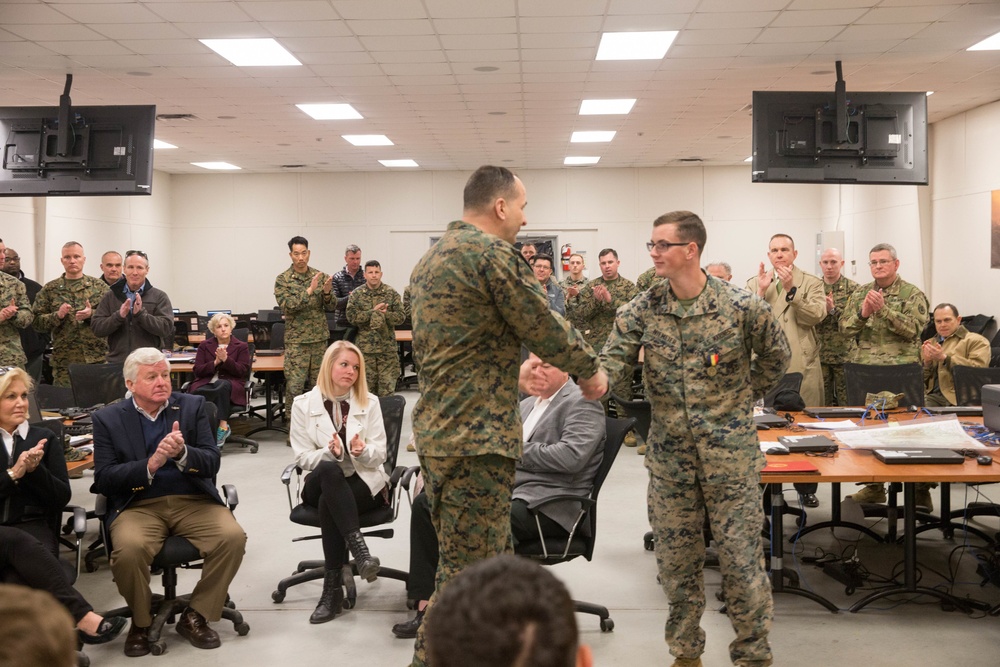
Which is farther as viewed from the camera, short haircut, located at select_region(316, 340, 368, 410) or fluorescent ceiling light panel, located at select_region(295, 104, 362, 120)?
fluorescent ceiling light panel, located at select_region(295, 104, 362, 120)

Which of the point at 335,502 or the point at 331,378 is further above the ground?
the point at 331,378

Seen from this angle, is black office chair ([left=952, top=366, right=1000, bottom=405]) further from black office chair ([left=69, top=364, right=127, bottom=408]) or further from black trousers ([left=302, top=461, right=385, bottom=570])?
black office chair ([left=69, top=364, right=127, bottom=408])

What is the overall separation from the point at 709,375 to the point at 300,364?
19.4 ft

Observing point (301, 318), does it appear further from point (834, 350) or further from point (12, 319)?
point (834, 350)

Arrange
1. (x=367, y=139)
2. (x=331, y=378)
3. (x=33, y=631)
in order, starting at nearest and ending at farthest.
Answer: (x=33, y=631)
(x=331, y=378)
(x=367, y=139)

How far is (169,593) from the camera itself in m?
4.01

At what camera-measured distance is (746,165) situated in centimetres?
1552

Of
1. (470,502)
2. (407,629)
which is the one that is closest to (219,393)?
(407,629)

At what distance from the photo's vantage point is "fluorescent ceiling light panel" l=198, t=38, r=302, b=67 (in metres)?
6.96

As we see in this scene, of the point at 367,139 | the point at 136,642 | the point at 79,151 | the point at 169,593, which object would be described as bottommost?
the point at 136,642

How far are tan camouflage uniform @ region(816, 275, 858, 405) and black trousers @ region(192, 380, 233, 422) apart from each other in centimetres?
460

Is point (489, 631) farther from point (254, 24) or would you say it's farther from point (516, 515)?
point (254, 24)

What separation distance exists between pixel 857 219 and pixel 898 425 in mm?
10069

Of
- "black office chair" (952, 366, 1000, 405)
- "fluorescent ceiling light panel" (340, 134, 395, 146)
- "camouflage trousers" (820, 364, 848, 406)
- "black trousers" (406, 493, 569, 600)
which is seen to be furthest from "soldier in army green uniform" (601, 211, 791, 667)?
"fluorescent ceiling light panel" (340, 134, 395, 146)
